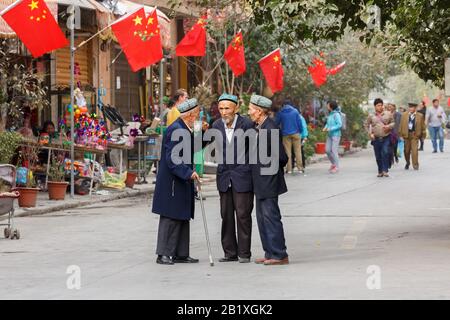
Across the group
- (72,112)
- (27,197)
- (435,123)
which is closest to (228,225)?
(27,197)

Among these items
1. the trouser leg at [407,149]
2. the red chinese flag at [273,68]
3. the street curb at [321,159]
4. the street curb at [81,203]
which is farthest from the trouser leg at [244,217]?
the street curb at [321,159]

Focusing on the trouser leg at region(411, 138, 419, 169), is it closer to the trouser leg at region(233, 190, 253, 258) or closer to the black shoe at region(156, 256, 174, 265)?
the trouser leg at region(233, 190, 253, 258)

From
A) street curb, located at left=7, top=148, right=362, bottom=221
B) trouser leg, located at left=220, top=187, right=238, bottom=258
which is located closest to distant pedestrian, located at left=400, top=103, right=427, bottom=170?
street curb, located at left=7, top=148, right=362, bottom=221

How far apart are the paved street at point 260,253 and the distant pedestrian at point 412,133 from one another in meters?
9.07

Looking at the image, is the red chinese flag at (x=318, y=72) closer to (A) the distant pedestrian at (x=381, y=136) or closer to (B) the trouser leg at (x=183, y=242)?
(A) the distant pedestrian at (x=381, y=136)

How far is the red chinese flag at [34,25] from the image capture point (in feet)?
65.4

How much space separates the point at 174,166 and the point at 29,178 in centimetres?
896

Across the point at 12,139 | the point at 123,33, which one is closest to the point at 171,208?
the point at 12,139

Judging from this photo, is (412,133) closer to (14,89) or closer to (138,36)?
(138,36)

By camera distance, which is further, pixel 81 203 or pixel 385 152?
pixel 385 152

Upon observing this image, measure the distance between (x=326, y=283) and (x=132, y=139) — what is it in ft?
49.5

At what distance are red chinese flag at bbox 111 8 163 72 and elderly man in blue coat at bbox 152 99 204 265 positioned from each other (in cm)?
997

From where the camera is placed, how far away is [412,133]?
3378 centimetres

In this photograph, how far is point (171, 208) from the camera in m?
13.3
